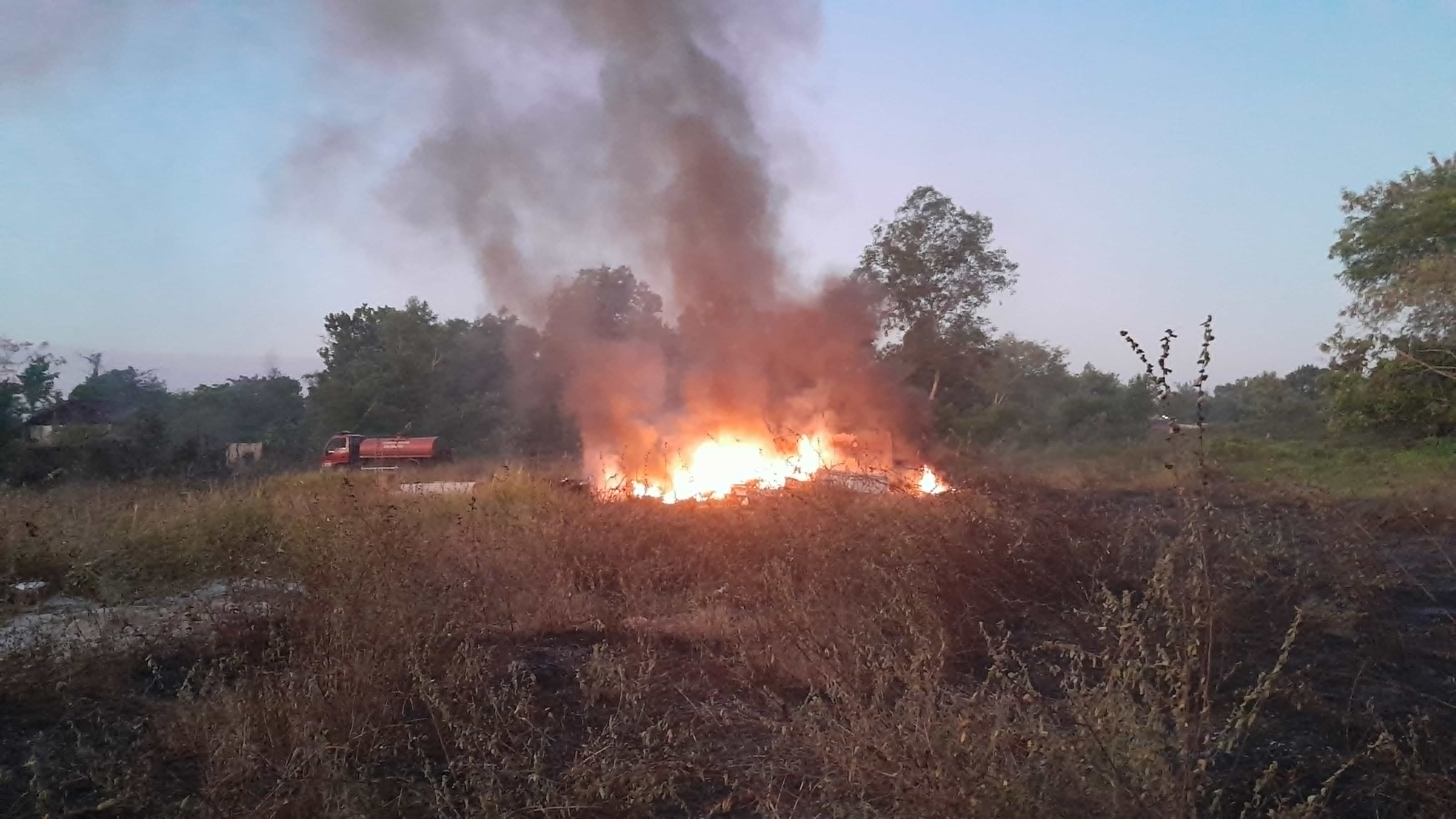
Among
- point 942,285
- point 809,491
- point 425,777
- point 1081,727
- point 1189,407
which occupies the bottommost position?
point 425,777

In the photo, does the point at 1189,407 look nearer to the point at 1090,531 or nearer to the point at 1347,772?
the point at 1347,772

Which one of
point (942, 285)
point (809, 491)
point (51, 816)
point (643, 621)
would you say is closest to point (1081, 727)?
point (51, 816)

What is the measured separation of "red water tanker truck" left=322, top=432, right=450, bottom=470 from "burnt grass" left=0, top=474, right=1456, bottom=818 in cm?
1729

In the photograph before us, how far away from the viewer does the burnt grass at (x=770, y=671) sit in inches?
117

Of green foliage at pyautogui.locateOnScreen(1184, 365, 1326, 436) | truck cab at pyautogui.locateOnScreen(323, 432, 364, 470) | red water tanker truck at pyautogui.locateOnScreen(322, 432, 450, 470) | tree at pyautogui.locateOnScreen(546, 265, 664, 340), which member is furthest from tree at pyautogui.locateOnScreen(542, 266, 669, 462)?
green foliage at pyautogui.locateOnScreen(1184, 365, 1326, 436)

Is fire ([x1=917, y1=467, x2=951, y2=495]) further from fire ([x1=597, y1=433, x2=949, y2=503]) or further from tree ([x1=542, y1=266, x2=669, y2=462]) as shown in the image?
tree ([x1=542, y1=266, x2=669, y2=462])

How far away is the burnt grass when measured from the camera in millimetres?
2965

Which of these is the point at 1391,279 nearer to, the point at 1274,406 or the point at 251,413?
the point at 1274,406

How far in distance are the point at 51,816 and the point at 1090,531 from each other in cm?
607

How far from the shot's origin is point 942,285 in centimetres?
2652

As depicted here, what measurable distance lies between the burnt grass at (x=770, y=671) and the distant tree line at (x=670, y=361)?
324 centimetres

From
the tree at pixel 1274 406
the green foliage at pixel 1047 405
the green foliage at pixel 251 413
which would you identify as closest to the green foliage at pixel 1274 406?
the tree at pixel 1274 406

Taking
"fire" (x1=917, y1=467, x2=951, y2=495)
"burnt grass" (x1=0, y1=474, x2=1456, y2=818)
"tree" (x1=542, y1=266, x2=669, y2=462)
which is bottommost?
"burnt grass" (x1=0, y1=474, x2=1456, y2=818)

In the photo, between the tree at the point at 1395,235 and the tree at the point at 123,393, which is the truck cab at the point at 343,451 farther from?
the tree at the point at 1395,235
